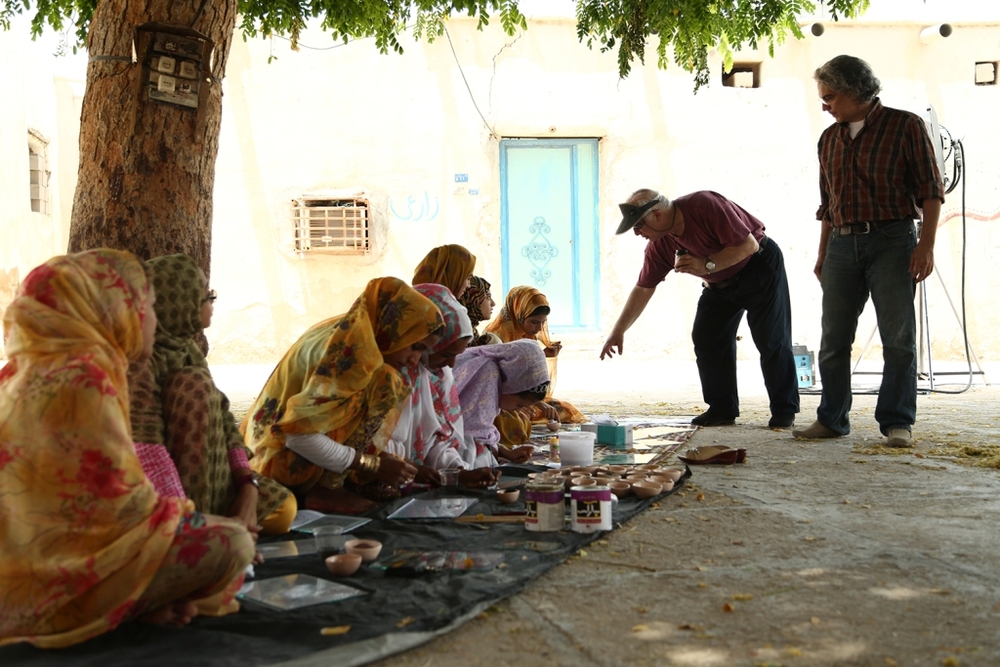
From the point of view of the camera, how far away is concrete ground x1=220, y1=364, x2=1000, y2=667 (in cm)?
183

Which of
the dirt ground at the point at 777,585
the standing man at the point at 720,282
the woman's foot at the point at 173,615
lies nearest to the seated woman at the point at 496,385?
the standing man at the point at 720,282

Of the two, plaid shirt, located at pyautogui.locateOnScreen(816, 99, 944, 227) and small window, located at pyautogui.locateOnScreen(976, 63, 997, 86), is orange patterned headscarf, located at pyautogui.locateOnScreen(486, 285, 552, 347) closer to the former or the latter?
plaid shirt, located at pyautogui.locateOnScreen(816, 99, 944, 227)

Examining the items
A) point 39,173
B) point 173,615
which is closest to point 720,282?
point 173,615

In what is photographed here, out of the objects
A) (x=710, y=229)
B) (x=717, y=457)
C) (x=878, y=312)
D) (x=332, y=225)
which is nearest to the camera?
(x=717, y=457)

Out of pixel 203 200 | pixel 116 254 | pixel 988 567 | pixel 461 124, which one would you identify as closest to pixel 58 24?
pixel 203 200

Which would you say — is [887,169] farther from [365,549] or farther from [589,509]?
[365,549]

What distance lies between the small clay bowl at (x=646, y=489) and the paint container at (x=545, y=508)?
556 millimetres

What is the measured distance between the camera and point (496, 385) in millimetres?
4398

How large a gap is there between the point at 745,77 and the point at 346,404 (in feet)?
33.7

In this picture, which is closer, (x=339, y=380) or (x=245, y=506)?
(x=245, y=506)

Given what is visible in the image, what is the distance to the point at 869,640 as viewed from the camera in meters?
1.86

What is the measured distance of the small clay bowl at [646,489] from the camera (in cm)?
327

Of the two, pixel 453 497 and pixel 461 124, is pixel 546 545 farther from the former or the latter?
pixel 461 124

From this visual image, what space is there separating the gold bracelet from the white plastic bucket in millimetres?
1087
